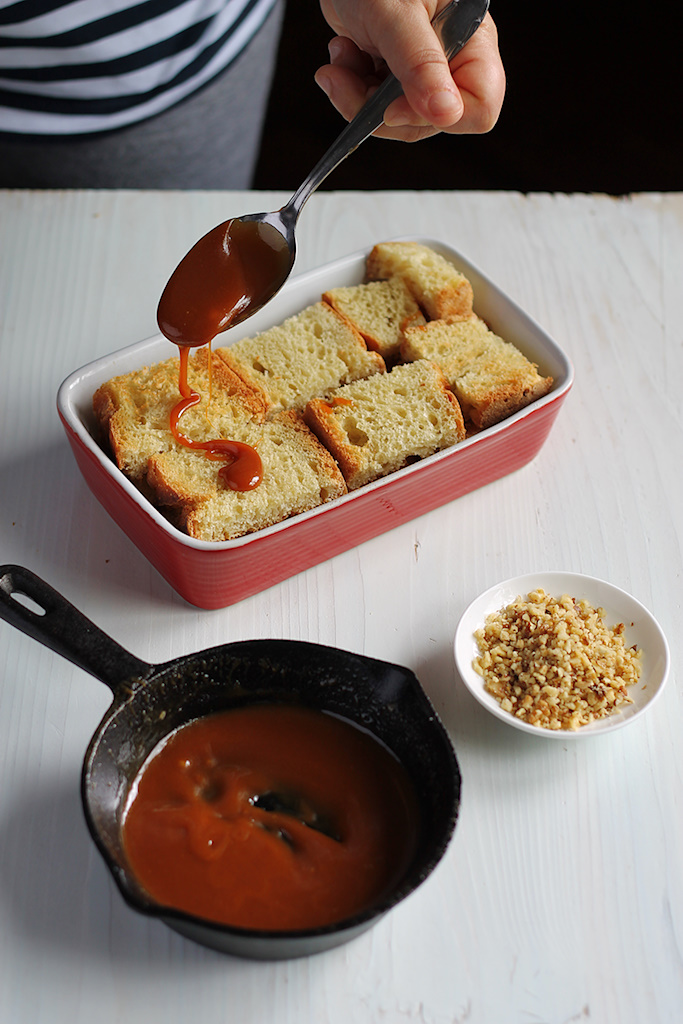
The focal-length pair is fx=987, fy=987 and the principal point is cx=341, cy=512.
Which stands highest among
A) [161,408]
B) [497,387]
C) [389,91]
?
[389,91]

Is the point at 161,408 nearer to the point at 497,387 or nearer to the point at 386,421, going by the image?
the point at 386,421

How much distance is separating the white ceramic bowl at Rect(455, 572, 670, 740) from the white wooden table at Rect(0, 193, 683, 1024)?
6 centimetres

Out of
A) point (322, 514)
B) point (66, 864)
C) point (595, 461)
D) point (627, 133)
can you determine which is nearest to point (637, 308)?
point (595, 461)

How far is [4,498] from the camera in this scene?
1460mm

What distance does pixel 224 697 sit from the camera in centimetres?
114

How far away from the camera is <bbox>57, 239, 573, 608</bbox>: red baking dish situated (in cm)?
125

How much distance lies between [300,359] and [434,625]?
466 millimetres

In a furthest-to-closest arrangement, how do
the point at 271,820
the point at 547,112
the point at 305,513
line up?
the point at 547,112, the point at 305,513, the point at 271,820

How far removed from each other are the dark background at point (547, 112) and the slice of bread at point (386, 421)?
77.1 inches

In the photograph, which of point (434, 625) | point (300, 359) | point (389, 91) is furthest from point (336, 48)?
point (434, 625)

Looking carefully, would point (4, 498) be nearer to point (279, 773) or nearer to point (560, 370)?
point (279, 773)

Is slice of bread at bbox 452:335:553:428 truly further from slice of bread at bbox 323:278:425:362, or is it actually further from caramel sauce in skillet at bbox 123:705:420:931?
caramel sauce in skillet at bbox 123:705:420:931

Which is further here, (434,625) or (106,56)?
(106,56)

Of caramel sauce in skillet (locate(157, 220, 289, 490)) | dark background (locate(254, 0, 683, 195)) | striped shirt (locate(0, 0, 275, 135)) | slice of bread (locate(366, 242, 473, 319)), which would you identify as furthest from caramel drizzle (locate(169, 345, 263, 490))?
dark background (locate(254, 0, 683, 195))
